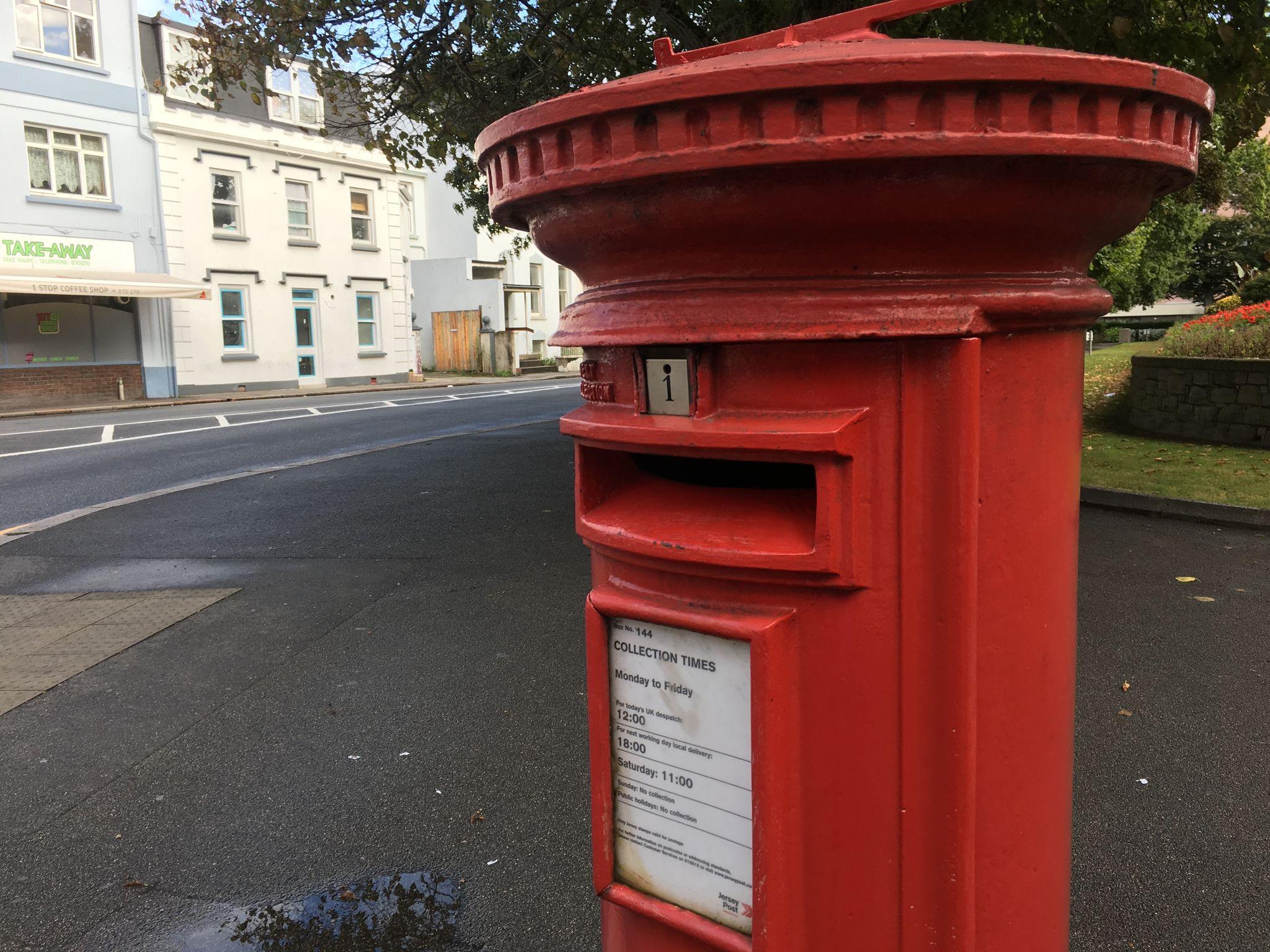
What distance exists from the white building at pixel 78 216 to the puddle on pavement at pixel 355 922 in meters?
21.0

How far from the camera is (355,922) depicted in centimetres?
272

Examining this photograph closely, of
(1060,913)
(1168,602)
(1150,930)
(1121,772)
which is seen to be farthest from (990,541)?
(1168,602)

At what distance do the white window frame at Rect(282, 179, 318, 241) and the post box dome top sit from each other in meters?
27.2

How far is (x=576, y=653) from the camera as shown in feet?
15.6

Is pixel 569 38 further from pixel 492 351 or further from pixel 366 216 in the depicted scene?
pixel 492 351

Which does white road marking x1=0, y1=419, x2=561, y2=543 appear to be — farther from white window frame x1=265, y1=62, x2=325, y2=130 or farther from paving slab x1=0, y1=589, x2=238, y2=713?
white window frame x1=265, y1=62, x2=325, y2=130

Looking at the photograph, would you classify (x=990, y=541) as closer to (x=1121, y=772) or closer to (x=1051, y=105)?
(x=1051, y=105)

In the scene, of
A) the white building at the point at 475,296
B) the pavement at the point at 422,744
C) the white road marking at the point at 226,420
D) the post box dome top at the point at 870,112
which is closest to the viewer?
the post box dome top at the point at 870,112

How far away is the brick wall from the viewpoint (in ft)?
68.8

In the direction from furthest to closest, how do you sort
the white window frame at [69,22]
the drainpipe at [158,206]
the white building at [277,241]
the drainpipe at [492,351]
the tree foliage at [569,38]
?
the drainpipe at [492,351] → the white building at [277,241] → the drainpipe at [158,206] → the white window frame at [69,22] → the tree foliage at [569,38]

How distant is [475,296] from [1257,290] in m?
23.0

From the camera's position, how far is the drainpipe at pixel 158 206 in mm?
22266

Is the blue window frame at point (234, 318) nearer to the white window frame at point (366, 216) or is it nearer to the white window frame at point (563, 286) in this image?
the white window frame at point (366, 216)

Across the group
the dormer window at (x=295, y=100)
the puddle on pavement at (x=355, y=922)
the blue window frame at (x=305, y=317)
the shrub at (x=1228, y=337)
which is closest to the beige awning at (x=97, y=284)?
the blue window frame at (x=305, y=317)
